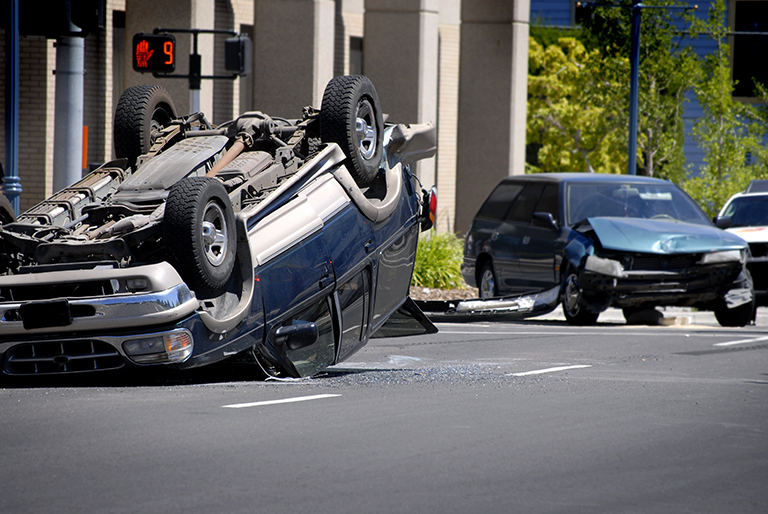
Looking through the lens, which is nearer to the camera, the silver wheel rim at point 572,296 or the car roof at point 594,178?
the silver wheel rim at point 572,296

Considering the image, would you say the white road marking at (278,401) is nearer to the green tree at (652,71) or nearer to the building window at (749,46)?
the green tree at (652,71)

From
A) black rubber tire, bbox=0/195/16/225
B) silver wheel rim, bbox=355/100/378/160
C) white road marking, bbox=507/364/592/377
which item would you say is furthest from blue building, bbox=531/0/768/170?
black rubber tire, bbox=0/195/16/225

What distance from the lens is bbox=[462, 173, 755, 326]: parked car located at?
13477mm

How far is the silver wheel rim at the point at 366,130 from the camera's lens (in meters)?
9.12

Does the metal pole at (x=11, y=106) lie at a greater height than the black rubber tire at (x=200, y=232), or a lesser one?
greater

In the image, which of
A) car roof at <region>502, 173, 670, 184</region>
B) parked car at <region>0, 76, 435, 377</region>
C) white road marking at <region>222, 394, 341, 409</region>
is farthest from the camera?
car roof at <region>502, 173, 670, 184</region>

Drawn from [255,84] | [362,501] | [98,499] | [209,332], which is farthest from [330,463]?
[255,84]

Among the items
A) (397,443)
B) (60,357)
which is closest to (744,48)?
(60,357)

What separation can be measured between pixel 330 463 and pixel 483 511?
100 centimetres

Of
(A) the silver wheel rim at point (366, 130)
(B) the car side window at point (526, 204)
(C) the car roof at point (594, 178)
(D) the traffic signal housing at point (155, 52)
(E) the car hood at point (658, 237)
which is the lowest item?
(E) the car hood at point (658, 237)

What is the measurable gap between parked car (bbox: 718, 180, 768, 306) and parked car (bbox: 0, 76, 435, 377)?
280 inches

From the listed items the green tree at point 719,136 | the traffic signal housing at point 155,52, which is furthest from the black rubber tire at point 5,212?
the green tree at point 719,136

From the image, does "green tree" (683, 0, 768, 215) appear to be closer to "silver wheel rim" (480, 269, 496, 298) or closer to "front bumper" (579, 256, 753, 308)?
"silver wheel rim" (480, 269, 496, 298)

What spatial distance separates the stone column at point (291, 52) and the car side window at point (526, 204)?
5.95 metres
